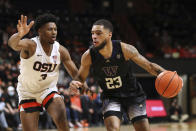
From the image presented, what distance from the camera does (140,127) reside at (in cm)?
568

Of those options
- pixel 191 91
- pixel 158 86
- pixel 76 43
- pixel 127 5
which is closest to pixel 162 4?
pixel 127 5

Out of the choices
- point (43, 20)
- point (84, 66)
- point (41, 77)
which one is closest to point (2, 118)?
point (41, 77)

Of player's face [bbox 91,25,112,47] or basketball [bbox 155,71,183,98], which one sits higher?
player's face [bbox 91,25,112,47]

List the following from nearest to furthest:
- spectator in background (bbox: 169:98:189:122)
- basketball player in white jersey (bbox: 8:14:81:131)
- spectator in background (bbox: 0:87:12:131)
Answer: basketball player in white jersey (bbox: 8:14:81:131) → spectator in background (bbox: 0:87:12:131) → spectator in background (bbox: 169:98:189:122)

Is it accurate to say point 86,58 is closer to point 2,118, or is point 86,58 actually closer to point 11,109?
point 2,118

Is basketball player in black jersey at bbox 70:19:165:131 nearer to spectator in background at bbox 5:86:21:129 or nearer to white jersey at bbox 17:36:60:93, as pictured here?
white jersey at bbox 17:36:60:93

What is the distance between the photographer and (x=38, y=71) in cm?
598

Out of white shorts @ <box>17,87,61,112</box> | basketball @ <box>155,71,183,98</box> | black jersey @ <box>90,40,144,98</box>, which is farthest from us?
white shorts @ <box>17,87,61,112</box>

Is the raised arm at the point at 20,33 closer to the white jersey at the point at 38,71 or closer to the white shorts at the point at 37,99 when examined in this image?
the white jersey at the point at 38,71

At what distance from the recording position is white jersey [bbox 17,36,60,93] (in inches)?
234

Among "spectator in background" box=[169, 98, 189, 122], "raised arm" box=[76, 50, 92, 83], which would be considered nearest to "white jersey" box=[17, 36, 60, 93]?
"raised arm" box=[76, 50, 92, 83]

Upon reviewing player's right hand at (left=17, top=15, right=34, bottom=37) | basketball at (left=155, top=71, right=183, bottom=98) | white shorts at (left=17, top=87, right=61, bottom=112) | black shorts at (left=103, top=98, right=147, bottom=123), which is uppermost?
player's right hand at (left=17, top=15, right=34, bottom=37)

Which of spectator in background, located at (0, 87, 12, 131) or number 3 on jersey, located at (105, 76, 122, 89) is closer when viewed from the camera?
number 3 on jersey, located at (105, 76, 122, 89)

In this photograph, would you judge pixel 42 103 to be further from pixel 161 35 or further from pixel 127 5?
pixel 127 5
